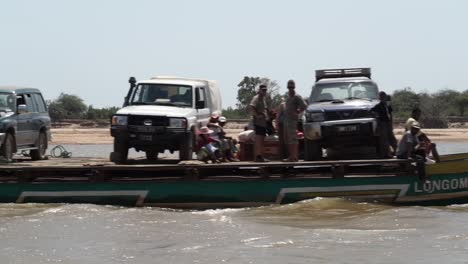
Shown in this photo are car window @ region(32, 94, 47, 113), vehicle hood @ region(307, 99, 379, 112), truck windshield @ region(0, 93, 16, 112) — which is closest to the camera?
vehicle hood @ region(307, 99, 379, 112)

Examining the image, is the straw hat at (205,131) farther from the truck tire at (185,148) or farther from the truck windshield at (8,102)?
the truck windshield at (8,102)

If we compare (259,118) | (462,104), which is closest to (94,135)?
(462,104)

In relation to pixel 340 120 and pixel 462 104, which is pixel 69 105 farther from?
pixel 340 120

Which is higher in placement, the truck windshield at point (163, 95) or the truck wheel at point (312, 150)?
the truck windshield at point (163, 95)

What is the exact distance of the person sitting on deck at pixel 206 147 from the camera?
1541 centimetres

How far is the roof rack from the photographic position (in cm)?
1795

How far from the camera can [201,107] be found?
56.5ft

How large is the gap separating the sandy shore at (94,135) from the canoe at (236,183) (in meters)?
37.1

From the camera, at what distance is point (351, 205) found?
14422 mm

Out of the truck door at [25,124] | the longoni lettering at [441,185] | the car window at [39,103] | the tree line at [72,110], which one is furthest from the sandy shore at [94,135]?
the longoni lettering at [441,185]

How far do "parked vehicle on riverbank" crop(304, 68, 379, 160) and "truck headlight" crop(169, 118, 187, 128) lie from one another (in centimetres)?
207

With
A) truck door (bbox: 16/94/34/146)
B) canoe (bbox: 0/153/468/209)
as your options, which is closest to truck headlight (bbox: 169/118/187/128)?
canoe (bbox: 0/153/468/209)

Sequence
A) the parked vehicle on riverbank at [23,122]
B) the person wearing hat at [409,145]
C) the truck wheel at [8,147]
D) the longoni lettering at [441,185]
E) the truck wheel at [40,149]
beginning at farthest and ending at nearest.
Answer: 1. the truck wheel at [40,149]
2. the parked vehicle on riverbank at [23,122]
3. the truck wheel at [8,147]
4. the person wearing hat at [409,145]
5. the longoni lettering at [441,185]

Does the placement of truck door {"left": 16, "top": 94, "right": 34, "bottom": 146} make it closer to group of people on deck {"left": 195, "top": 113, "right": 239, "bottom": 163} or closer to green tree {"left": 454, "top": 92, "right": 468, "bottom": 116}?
group of people on deck {"left": 195, "top": 113, "right": 239, "bottom": 163}
